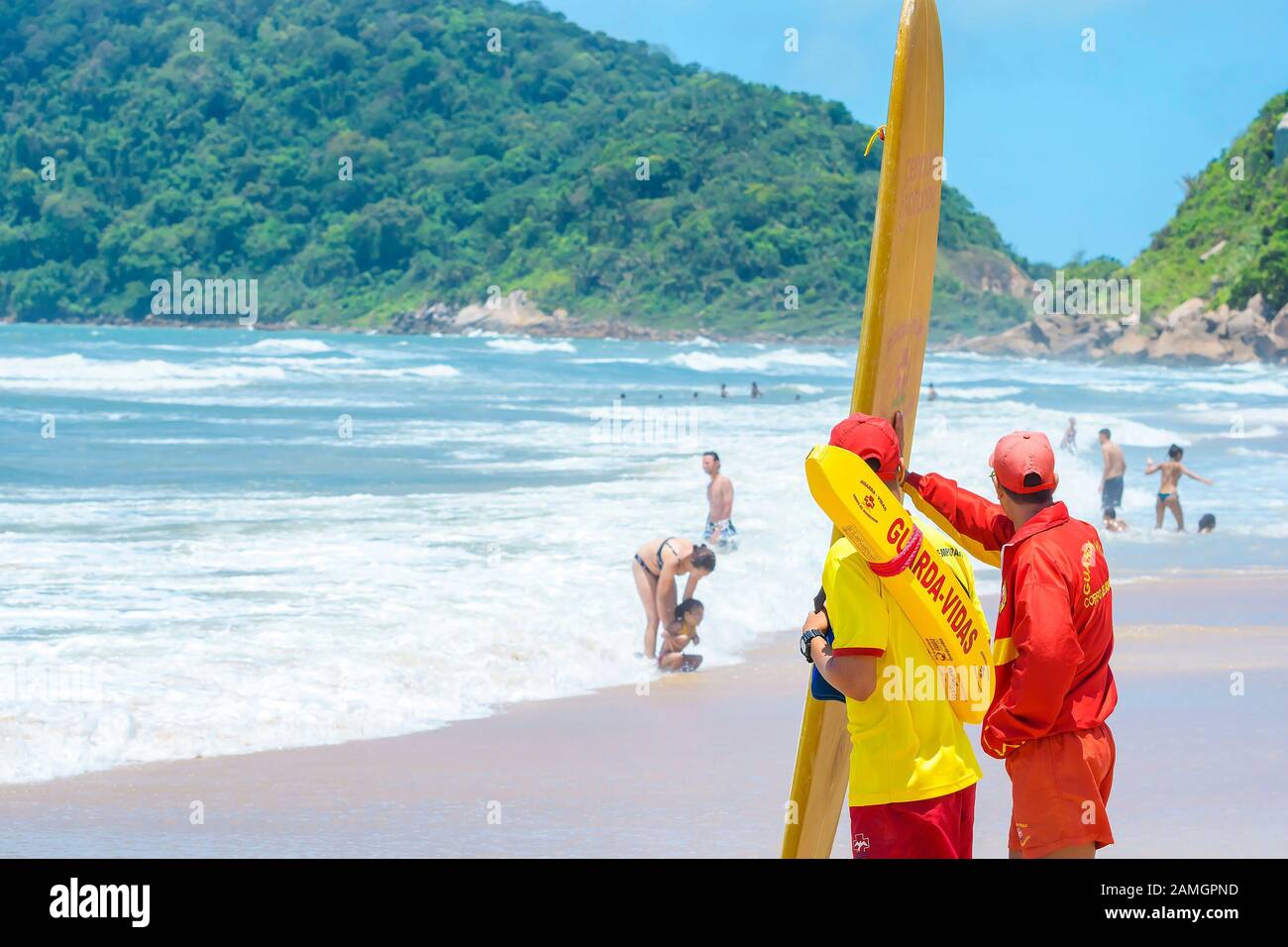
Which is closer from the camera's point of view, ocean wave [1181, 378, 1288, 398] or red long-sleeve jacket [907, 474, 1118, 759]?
red long-sleeve jacket [907, 474, 1118, 759]

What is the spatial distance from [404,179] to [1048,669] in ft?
419

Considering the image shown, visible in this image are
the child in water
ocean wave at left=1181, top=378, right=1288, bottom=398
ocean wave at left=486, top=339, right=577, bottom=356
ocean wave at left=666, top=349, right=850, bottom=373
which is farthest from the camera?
ocean wave at left=486, top=339, right=577, bottom=356

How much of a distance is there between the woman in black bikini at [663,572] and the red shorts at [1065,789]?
565 cm

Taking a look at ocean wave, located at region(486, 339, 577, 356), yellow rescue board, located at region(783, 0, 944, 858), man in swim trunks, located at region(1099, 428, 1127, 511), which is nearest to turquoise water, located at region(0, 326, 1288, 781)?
Answer: man in swim trunks, located at region(1099, 428, 1127, 511)

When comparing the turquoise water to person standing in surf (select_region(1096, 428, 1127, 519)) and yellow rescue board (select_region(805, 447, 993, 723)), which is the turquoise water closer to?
person standing in surf (select_region(1096, 428, 1127, 519))

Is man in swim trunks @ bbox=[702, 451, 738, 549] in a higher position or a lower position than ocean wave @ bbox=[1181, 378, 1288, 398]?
lower

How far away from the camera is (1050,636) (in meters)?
3.03

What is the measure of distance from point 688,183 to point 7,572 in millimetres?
107806

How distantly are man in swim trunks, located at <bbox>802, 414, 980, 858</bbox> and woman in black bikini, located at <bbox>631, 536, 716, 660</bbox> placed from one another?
559 centimetres

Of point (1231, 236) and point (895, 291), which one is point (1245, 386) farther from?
point (895, 291)

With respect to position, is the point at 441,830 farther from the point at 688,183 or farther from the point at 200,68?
the point at 200,68

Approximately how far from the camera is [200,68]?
13412 centimetres

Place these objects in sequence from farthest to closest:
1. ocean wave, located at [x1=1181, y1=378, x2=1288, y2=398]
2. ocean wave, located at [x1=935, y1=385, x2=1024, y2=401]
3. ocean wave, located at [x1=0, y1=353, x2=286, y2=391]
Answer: ocean wave, located at [x1=935, y1=385, x2=1024, y2=401] < ocean wave, located at [x1=1181, y1=378, x2=1288, y2=398] < ocean wave, located at [x1=0, y1=353, x2=286, y2=391]

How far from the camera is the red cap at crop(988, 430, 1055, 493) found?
3215 millimetres
